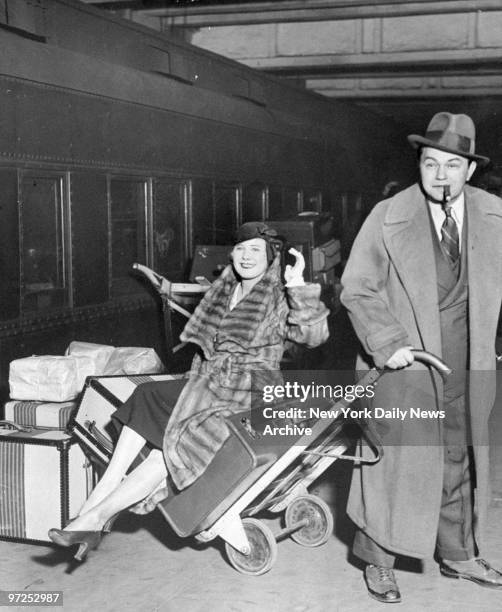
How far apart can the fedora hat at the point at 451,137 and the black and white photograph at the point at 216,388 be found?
0.05 ft

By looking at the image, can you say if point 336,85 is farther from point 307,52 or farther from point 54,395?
point 54,395

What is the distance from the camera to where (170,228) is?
8.70 m

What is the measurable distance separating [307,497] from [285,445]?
83cm

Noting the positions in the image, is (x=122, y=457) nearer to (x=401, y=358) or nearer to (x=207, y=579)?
(x=207, y=579)

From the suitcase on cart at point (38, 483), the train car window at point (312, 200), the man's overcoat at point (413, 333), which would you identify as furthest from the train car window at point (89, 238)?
the train car window at point (312, 200)

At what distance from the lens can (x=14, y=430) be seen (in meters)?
5.40

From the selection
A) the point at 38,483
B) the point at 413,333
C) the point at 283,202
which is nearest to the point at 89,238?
the point at 38,483

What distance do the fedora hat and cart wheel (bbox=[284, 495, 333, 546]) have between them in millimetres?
2125

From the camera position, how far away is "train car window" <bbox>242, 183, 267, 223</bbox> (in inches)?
404

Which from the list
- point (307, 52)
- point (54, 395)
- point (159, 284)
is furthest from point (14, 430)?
point (307, 52)

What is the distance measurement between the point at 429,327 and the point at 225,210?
5.91 metres

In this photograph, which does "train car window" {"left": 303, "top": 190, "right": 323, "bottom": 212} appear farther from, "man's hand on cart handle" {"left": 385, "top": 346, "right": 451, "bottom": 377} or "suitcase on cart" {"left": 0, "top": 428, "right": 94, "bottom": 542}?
"man's hand on cart handle" {"left": 385, "top": 346, "right": 451, "bottom": 377}

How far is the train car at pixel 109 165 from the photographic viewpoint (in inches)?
248

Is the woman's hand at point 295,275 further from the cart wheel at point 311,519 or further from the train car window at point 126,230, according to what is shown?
the train car window at point 126,230
